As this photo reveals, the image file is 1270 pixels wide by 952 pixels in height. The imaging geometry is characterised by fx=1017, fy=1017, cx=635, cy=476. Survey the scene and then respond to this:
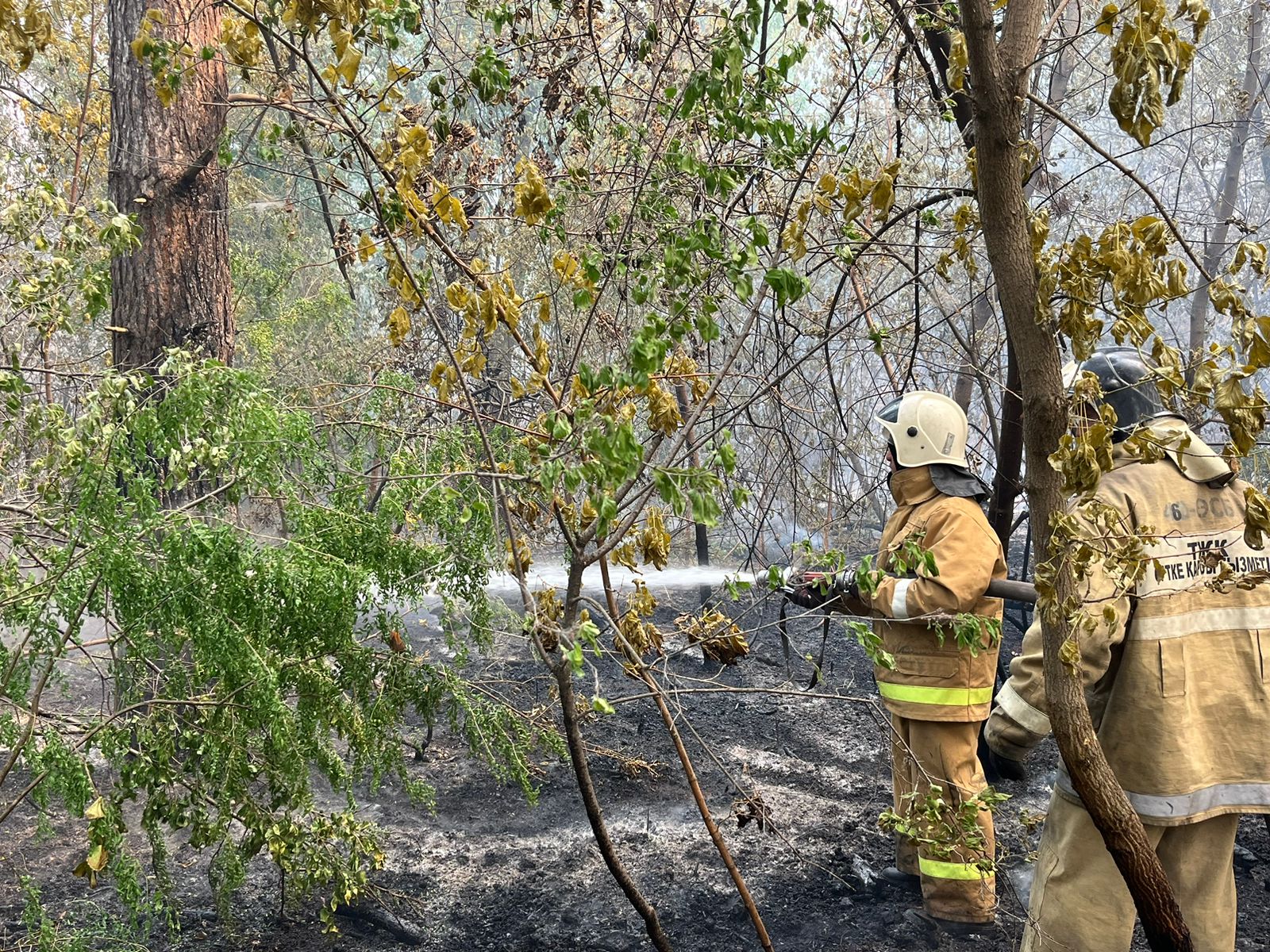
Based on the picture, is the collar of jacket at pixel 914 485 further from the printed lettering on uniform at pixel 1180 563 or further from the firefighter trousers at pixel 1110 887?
the firefighter trousers at pixel 1110 887

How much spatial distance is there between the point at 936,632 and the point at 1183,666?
37.5 inches

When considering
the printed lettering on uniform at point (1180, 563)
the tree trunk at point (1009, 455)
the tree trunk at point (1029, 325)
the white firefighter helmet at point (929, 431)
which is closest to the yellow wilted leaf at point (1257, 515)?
the tree trunk at point (1029, 325)

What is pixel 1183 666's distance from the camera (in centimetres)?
258

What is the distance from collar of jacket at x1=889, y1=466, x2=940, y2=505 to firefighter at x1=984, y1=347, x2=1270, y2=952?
3.39 feet

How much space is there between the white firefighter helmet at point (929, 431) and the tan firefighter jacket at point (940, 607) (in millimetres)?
71

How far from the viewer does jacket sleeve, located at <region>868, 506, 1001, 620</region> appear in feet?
11.4

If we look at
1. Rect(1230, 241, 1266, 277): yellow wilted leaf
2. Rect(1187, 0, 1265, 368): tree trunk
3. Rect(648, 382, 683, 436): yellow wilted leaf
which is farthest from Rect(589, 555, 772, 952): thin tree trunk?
Rect(1187, 0, 1265, 368): tree trunk

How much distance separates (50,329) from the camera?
300cm

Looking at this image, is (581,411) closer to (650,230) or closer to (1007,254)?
(1007,254)

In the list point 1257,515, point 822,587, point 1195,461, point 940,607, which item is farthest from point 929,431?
point 1257,515

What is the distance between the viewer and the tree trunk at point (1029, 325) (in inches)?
73.6

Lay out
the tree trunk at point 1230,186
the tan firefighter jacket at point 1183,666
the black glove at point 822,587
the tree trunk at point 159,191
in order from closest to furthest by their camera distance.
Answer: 1. the tan firefighter jacket at point 1183,666
2. the black glove at point 822,587
3. the tree trunk at point 159,191
4. the tree trunk at point 1230,186

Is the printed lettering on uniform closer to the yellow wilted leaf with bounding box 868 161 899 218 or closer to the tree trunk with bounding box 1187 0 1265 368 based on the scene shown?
the yellow wilted leaf with bounding box 868 161 899 218

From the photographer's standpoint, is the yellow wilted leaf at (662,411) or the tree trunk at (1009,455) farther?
the tree trunk at (1009,455)
